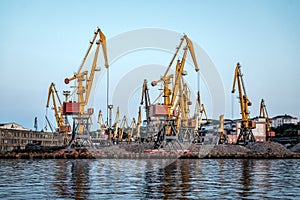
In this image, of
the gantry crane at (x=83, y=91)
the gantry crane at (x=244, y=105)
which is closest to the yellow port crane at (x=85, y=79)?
the gantry crane at (x=83, y=91)

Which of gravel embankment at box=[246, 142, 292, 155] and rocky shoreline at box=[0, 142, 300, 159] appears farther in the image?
gravel embankment at box=[246, 142, 292, 155]

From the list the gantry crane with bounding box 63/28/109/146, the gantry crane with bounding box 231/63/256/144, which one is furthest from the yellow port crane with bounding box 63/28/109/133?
the gantry crane with bounding box 231/63/256/144

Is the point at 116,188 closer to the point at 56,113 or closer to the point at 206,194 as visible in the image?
the point at 206,194

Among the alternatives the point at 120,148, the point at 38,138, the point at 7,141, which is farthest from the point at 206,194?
the point at 38,138

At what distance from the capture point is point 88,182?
26.8 m

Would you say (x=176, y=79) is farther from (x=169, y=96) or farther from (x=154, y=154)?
(x=154, y=154)

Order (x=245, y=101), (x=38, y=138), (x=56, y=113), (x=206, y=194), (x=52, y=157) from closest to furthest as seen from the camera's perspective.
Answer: (x=206, y=194) < (x=52, y=157) < (x=245, y=101) < (x=56, y=113) < (x=38, y=138)

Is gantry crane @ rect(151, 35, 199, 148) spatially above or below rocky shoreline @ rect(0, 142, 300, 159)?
above

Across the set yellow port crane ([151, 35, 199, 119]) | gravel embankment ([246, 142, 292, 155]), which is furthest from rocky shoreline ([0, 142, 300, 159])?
yellow port crane ([151, 35, 199, 119])

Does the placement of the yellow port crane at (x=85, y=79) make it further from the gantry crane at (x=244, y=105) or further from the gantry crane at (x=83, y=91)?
the gantry crane at (x=244, y=105)

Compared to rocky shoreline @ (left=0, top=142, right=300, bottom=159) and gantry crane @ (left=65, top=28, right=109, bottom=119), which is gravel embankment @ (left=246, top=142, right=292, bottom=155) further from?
gantry crane @ (left=65, top=28, right=109, bottom=119)

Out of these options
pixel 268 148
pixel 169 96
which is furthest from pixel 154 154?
pixel 268 148

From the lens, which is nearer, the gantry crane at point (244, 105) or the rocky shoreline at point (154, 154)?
the rocky shoreline at point (154, 154)

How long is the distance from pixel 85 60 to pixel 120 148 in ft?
63.2
